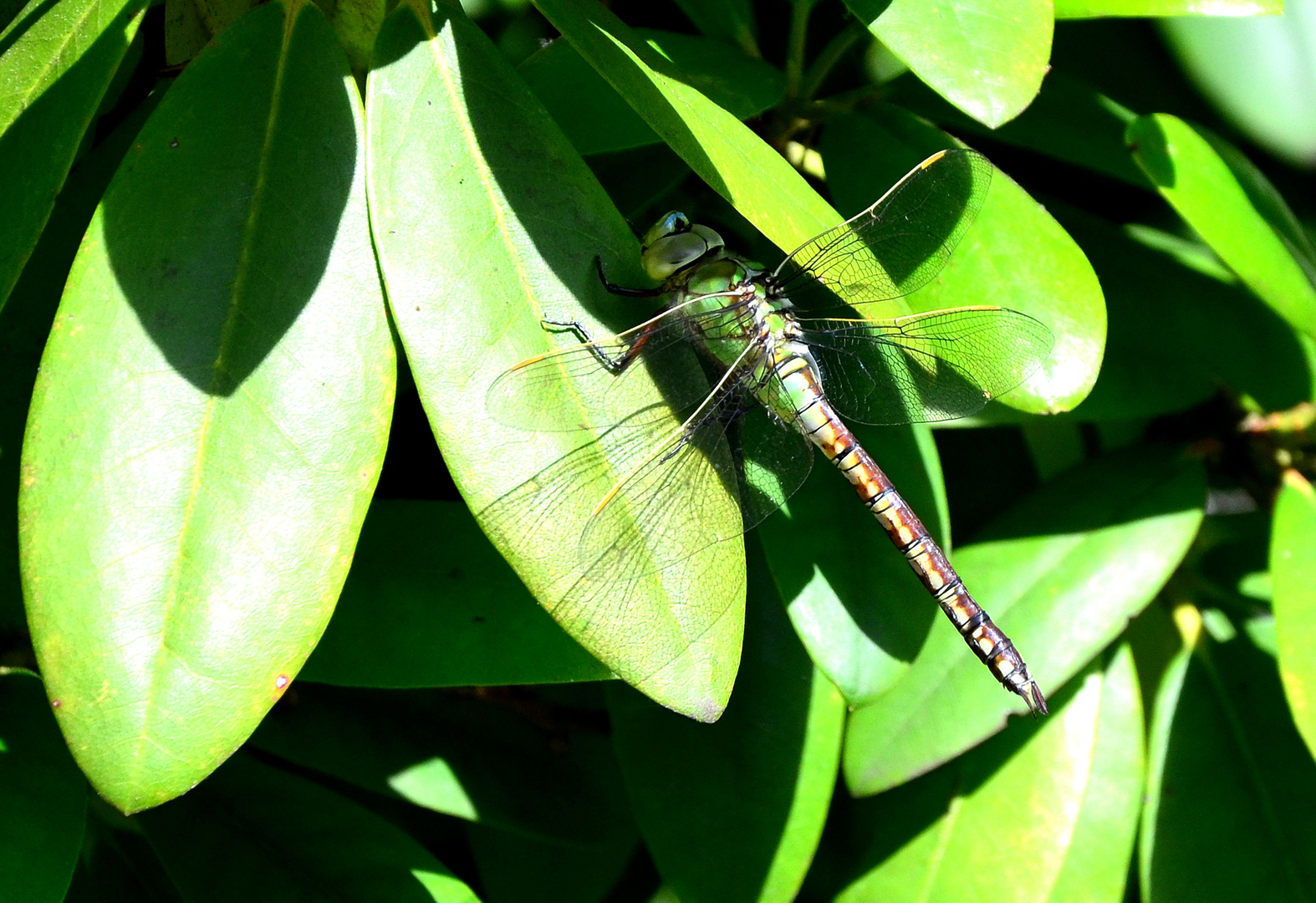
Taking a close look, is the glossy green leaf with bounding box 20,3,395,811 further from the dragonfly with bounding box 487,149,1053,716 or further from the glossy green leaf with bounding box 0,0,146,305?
the dragonfly with bounding box 487,149,1053,716

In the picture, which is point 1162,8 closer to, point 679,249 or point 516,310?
point 679,249

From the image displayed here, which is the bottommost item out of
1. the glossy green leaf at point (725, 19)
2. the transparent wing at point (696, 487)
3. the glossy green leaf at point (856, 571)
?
the glossy green leaf at point (856, 571)

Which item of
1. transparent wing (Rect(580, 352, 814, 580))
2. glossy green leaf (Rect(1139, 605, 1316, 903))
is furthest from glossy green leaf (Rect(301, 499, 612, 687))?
glossy green leaf (Rect(1139, 605, 1316, 903))

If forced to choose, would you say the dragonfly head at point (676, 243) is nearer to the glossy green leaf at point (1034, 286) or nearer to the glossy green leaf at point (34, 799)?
the glossy green leaf at point (1034, 286)

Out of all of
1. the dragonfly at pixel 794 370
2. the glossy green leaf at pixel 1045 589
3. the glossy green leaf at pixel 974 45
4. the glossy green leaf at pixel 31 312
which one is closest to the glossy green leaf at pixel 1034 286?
→ the dragonfly at pixel 794 370

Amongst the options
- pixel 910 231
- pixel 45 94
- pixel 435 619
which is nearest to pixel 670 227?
pixel 910 231

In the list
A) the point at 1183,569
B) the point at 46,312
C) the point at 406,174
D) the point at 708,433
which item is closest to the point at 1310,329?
the point at 1183,569

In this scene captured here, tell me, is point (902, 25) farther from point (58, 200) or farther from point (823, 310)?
point (58, 200)
